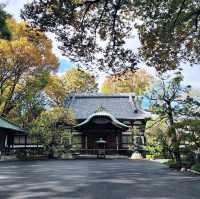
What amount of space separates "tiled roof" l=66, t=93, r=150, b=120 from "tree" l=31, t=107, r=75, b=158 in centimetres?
736

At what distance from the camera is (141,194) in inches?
396

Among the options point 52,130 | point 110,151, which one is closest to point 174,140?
point 52,130

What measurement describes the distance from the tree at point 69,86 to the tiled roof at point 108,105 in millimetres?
1890

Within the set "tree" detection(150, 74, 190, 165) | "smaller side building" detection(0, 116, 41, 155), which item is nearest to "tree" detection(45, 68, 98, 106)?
"smaller side building" detection(0, 116, 41, 155)

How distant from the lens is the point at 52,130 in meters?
34.5

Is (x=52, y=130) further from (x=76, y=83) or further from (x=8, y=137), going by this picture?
(x=76, y=83)

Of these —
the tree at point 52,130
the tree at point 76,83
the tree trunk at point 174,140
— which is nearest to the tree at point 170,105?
the tree trunk at point 174,140

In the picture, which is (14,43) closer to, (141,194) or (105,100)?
(105,100)

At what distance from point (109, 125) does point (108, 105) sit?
595cm

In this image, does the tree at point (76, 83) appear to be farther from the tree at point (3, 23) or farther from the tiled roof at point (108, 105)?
the tree at point (3, 23)

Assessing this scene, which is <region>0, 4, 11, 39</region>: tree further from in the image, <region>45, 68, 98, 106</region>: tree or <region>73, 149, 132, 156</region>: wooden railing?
<region>73, 149, 132, 156</region>: wooden railing

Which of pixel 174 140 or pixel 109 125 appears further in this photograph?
pixel 109 125

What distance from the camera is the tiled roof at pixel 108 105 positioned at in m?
43.7

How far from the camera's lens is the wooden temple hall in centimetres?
4009
